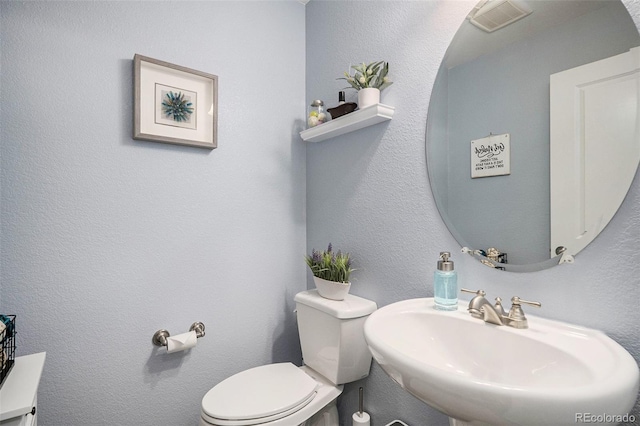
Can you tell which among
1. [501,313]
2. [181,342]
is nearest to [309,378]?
[181,342]

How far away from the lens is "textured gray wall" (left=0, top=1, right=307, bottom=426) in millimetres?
1204

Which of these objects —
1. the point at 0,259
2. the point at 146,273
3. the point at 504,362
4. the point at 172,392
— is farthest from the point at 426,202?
the point at 0,259

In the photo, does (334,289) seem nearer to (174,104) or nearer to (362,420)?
(362,420)

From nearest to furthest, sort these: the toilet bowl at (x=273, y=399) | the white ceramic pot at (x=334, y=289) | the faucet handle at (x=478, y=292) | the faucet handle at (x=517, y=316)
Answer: the faucet handle at (x=517, y=316)
the faucet handle at (x=478, y=292)
the toilet bowl at (x=273, y=399)
the white ceramic pot at (x=334, y=289)

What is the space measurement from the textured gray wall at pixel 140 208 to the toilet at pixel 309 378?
30cm

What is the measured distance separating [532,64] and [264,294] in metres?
1.44

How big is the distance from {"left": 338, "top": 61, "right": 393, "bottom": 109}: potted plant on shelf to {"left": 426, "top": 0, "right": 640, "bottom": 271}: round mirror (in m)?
0.23

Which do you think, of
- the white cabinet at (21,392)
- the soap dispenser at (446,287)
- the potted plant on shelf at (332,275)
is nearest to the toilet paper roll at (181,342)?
the white cabinet at (21,392)

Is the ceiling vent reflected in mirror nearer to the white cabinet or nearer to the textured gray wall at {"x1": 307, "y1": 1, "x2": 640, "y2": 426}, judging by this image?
the textured gray wall at {"x1": 307, "y1": 1, "x2": 640, "y2": 426}

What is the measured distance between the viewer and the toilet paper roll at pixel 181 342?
1.38m

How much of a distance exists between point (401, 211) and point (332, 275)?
1.32 feet

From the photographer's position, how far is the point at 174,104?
1.46m

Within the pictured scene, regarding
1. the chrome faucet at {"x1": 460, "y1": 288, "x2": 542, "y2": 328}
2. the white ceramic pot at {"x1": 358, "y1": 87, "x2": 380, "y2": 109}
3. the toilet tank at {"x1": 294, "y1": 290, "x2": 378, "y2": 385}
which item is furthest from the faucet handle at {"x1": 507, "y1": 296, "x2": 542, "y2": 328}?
the white ceramic pot at {"x1": 358, "y1": 87, "x2": 380, "y2": 109}

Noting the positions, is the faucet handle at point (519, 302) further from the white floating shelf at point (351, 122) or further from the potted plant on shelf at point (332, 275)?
the white floating shelf at point (351, 122)
